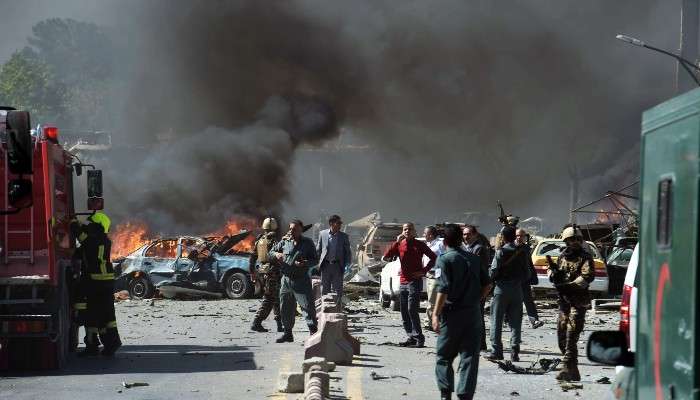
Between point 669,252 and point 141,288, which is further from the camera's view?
point 141,288

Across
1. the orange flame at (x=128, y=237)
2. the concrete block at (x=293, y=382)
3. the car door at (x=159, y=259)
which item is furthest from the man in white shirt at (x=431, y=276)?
the orange flame at (x=128, y=237)

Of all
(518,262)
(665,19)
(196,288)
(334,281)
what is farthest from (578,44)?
(518,262)

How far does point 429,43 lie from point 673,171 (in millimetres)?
39901

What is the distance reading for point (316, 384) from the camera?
386 inches

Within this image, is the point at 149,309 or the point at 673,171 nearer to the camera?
the point at 673,171

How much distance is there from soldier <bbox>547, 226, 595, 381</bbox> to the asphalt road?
268 millimetres

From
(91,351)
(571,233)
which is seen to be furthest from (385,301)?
(571,233)

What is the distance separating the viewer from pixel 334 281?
18.0 metres

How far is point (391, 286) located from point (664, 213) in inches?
781

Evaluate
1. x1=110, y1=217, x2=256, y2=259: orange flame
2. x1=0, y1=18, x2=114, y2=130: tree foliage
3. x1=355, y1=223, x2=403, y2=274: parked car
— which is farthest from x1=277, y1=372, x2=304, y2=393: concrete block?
x1=0, y1=18, x2=114, y2=130: tree foliage

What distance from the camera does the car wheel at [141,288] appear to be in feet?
92.3

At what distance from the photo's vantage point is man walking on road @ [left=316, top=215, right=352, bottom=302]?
702 inches

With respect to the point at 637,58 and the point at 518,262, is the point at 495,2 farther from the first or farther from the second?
the point at 518,262

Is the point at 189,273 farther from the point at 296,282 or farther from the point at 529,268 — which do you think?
the point at 529,268
